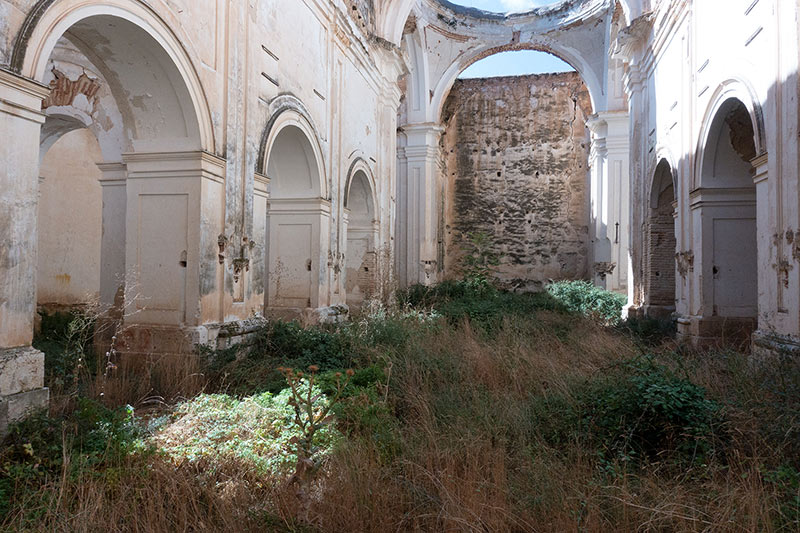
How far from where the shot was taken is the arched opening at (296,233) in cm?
863

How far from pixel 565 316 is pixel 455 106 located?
11.2 m

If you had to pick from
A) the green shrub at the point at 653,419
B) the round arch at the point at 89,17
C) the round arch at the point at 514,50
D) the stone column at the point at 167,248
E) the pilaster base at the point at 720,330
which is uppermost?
the round arch at the point at 514,50

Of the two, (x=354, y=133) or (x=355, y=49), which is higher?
(x=355, y=49)

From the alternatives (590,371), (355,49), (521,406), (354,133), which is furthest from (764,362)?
(355,49)

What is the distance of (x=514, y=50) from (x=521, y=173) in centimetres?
407

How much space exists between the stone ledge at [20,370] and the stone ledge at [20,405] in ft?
0.11

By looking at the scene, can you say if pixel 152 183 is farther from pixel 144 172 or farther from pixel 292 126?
pixel 292 126

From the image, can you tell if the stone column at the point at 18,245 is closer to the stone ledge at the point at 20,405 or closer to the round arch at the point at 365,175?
the stone ledge at the point at 20,405

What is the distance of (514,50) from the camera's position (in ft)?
55.4

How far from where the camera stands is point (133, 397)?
454 cm

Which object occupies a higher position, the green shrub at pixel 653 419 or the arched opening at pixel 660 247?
the arched opening at pixel 660 247

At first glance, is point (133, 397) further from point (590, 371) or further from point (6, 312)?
point (590, 371)

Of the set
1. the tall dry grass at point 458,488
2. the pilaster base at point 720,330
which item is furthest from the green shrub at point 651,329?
the tall dry grass at point 458,488

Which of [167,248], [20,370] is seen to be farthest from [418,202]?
[20,370]
